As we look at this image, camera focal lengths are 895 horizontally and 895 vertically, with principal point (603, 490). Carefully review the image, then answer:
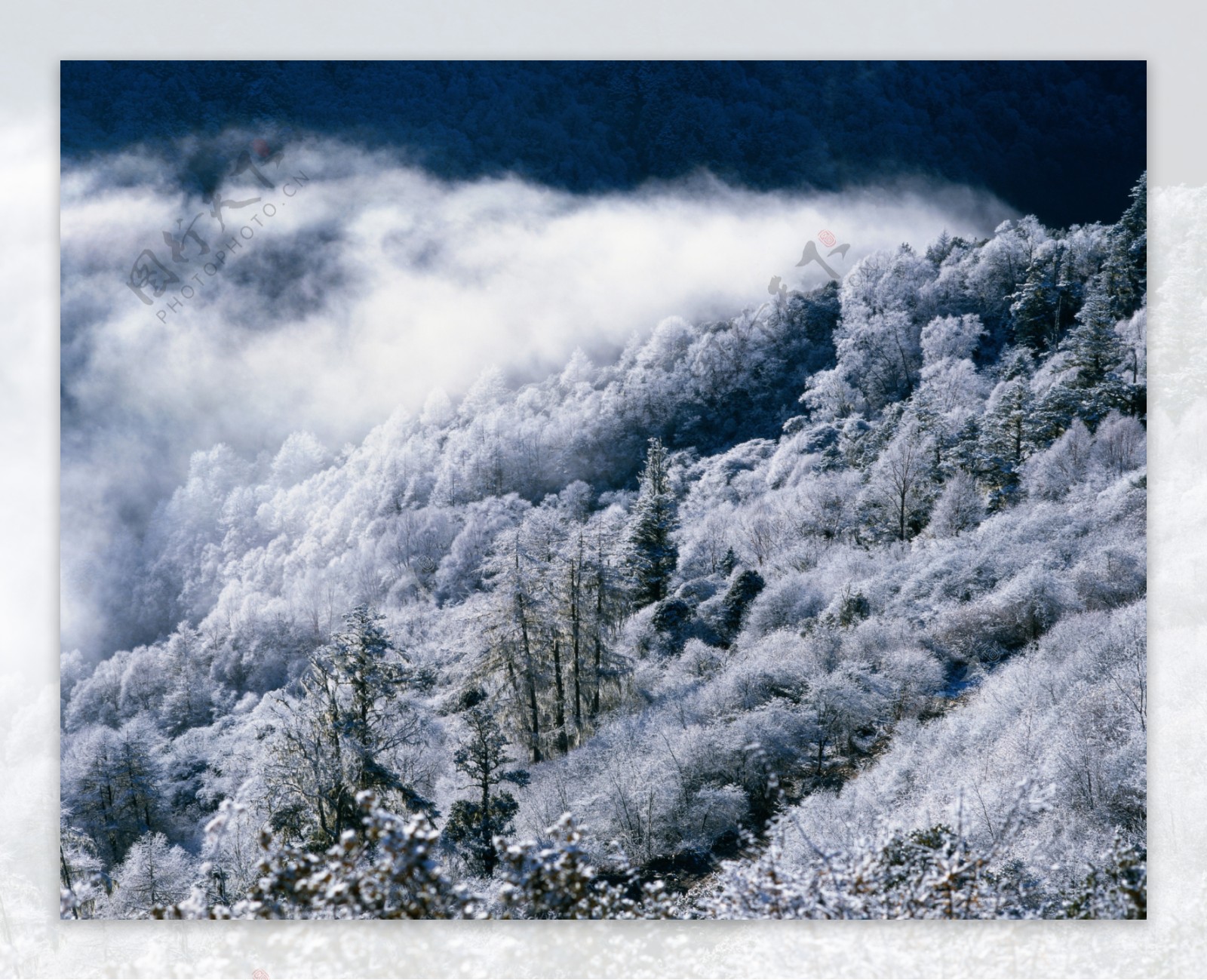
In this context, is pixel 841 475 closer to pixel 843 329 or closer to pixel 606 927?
pixel 843 329

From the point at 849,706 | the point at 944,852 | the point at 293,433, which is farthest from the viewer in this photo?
the point at 293,433

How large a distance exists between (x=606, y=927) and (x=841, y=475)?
11.5ft

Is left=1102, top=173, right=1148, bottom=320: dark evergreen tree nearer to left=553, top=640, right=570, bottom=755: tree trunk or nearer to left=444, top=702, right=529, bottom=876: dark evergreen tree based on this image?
left=553, top=640, right=570, bottom=755: tree trunk

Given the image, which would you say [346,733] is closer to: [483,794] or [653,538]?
[483,794]

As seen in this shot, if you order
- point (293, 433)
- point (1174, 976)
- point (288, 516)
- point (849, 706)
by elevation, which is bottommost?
point (1174, 976)

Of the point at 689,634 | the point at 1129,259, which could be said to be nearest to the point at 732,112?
the point at 1129,259

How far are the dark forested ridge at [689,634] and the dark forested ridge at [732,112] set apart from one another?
0.55 meters

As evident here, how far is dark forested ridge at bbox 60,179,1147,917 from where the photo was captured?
5637 mm

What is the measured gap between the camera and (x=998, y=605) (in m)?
6.14

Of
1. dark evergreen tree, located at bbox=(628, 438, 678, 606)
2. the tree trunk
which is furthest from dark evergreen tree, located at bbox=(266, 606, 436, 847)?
dark evergreen tree, located at bbox=(628, 438, 678, 606)

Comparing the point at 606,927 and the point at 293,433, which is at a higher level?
the point at 293,433

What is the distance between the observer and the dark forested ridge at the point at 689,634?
564cm

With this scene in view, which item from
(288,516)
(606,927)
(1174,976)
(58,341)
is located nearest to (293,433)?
(288,516)

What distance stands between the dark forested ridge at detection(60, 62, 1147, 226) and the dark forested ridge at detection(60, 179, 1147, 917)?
0.55m
